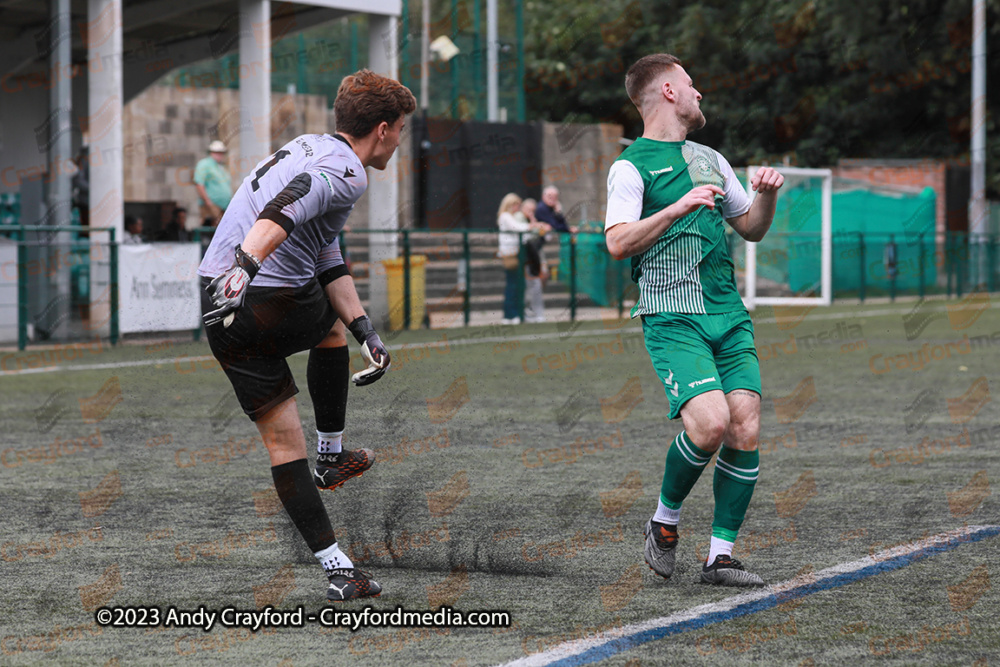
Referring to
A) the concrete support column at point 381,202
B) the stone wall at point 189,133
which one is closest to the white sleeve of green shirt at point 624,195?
the concrete support column at point 381,202

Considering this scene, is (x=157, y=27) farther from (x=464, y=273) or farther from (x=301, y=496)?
(x=301, y=496)

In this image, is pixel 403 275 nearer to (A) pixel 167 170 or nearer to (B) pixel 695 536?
(A) pixel 167 170

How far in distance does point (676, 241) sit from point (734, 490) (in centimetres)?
94

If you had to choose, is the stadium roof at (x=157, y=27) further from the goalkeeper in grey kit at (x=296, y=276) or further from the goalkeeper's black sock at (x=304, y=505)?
the goalkeeper's black sock at (x=304, y=505)

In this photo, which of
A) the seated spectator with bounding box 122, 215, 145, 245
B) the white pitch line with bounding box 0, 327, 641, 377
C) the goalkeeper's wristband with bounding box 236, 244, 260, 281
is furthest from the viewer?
the seated spectator with bounding box 122, 215, 145, 245


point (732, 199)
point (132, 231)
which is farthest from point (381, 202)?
point (732, 199)

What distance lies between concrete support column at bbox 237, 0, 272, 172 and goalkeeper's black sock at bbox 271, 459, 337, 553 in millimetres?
15410

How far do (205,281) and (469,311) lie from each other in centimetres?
1637

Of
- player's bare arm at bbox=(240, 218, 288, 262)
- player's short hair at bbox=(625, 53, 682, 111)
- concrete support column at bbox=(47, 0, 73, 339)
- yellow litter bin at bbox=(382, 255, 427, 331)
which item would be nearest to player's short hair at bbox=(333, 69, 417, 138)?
player's bare arm at bbox=(240, 218, 288, 262)

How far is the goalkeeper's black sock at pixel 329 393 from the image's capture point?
5.75 m

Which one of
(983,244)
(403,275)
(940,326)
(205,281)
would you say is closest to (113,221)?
(403,275)

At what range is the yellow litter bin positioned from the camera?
813 inches

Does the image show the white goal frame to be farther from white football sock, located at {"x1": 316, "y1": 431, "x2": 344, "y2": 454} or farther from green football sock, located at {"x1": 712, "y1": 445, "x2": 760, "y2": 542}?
green football sock, located at {"x1": 712, "y1": 445, "x2": 760, "y2": 542}

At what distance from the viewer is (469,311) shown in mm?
21469
